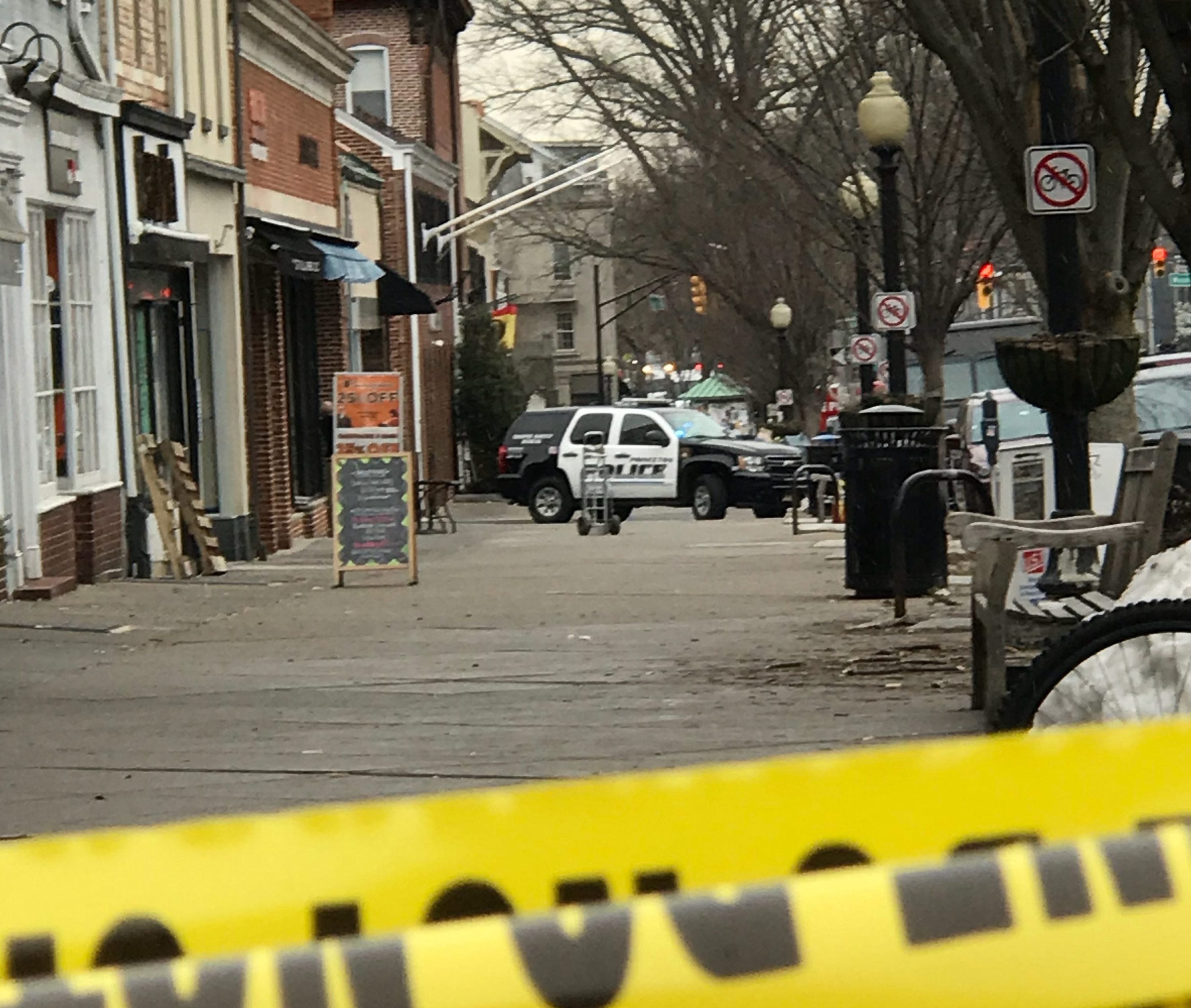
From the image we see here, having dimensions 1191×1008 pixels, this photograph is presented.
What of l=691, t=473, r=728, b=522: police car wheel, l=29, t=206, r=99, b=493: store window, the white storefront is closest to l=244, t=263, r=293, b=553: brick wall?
the white storefront

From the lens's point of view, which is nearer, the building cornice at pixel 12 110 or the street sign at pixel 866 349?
the building cornice at pixel 12 110

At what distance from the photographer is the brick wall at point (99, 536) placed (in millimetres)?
18094

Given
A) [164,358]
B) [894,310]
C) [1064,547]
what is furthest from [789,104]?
[1064,547]

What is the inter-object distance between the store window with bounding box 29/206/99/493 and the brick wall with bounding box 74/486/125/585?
0.20 meters

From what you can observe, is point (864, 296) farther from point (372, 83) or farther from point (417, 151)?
point (372, 83)

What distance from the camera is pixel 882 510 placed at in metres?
15.2

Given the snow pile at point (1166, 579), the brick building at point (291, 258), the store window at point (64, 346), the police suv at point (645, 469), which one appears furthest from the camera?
the police suv at point (645, 469)

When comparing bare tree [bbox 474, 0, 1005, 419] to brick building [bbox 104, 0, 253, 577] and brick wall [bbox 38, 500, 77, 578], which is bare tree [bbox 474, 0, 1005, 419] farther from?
brick wall [bbox 38, 500, 77, 578]

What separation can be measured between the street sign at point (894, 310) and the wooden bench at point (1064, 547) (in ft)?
50.0

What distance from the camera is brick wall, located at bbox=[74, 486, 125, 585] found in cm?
1809

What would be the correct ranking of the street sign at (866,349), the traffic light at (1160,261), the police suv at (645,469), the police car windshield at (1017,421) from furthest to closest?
the traffic light at (1160,261)
the police suv at (645,469)
the street sign at (866,349)
the police car windshield at (1017,421)

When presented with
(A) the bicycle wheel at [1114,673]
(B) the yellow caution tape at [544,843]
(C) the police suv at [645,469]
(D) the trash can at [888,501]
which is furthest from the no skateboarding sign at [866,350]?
(B) the yellow caution tape at [544,843]

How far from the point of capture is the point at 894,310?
78.3 ft

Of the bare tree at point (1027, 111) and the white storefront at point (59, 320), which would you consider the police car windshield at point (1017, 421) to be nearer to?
the bare tree at point (1027, 111)
